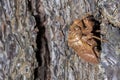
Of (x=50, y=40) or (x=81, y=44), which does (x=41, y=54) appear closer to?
(x=50, y=40)

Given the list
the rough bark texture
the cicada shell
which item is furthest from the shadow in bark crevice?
the cicada shell

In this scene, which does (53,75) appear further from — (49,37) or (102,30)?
(102,30)


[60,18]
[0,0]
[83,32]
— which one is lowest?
[83,32]

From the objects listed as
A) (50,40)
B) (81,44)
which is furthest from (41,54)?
(81,44)

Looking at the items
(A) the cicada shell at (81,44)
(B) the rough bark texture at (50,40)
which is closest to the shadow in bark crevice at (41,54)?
(B) the rough bark texture at (50,40)

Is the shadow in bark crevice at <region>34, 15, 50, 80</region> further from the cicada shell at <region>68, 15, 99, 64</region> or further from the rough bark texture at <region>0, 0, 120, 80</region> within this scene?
the cicada shell at <region>68, 15, 99, 64</region>

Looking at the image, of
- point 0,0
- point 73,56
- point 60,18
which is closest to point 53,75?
point 73,56

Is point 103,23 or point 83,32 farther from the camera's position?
point 83,32

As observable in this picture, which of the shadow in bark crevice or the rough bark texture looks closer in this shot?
the rough bark texture

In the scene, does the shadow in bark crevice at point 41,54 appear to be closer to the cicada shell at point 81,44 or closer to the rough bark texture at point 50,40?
the rough bark texture at point 50,40
